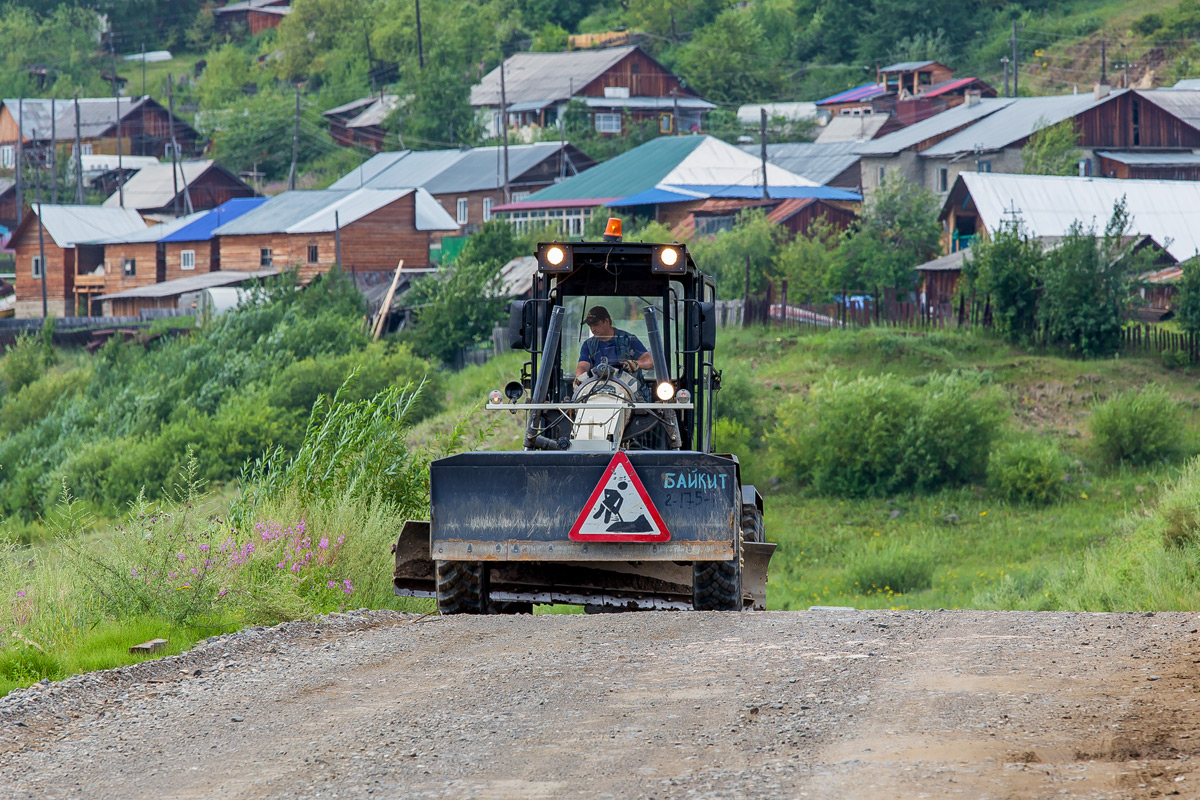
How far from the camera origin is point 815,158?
76938 millimetres

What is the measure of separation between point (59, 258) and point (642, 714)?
78966mm

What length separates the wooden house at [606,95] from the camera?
301ft

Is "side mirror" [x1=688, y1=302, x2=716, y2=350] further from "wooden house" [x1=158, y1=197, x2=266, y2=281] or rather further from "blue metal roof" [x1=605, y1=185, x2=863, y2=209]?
"wooden house" [x1=158, y1=197, x2=266, y2=281]

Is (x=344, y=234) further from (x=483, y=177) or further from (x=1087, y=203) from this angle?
(x=1087, y=203)

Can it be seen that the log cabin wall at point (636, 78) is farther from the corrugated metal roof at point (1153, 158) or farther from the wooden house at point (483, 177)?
the corrugated metal roof at point (1153, 158)

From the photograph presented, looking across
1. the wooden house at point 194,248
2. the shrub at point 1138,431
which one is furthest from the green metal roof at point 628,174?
the shrub at point 1138,431

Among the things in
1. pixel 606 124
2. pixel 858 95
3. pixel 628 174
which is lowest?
pixel 628 174

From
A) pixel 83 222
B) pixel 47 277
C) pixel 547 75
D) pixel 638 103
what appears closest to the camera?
pixel 47 277

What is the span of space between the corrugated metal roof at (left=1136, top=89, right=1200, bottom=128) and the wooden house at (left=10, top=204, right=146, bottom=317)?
54.2 metres

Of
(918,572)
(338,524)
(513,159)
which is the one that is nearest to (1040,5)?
(513,159)

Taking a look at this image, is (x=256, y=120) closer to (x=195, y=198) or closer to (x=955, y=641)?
(x=195, y=198)

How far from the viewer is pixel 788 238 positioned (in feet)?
193

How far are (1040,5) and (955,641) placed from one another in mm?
107887

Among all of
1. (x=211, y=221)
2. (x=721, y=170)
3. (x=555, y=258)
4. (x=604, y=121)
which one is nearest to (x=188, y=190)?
(x=211, y=221)
